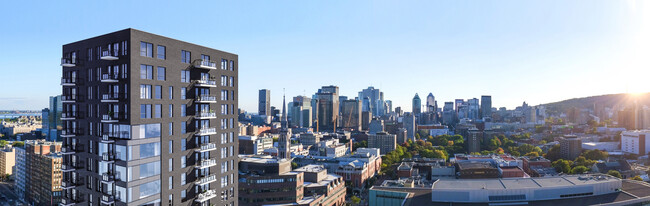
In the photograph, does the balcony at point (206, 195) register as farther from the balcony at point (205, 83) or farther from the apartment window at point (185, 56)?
the apartment window at point (185, 56)

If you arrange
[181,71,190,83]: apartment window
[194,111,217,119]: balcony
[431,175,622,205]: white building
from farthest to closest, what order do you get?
[431,175,622,205]: white building → [194,111,217,119]: balcony → [181,71,190,83]: apartment window

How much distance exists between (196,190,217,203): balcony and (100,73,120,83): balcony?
12.2 metres

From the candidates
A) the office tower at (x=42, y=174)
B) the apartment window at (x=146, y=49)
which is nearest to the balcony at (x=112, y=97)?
the apartment window at (x=146, y=49)

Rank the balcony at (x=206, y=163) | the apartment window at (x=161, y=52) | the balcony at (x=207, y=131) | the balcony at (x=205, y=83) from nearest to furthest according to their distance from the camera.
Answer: the apartment window at (x=161, y=52) < the balcony at (x=205, y=83) < the balcony at (x=207, y=131) < the balcony at (x=206, y=163)

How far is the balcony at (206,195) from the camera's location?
35369 mm

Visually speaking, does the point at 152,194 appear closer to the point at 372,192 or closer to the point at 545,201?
the point at 372,192

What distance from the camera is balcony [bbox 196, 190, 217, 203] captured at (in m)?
35.4

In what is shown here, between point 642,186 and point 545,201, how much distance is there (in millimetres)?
23486

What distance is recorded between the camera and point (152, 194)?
31.2 metres

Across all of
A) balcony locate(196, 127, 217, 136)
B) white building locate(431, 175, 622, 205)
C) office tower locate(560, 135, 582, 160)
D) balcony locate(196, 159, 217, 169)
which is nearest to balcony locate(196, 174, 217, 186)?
balcony locate(196, 159, 217, 169)

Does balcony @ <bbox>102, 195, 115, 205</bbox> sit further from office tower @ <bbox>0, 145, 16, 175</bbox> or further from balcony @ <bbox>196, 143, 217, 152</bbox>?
office tower @ <bbox>0, 145, 16, 175</bbox>

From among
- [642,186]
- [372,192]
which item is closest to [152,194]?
[372,192]

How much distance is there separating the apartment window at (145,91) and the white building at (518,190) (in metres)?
51.5

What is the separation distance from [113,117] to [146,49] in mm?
5686
